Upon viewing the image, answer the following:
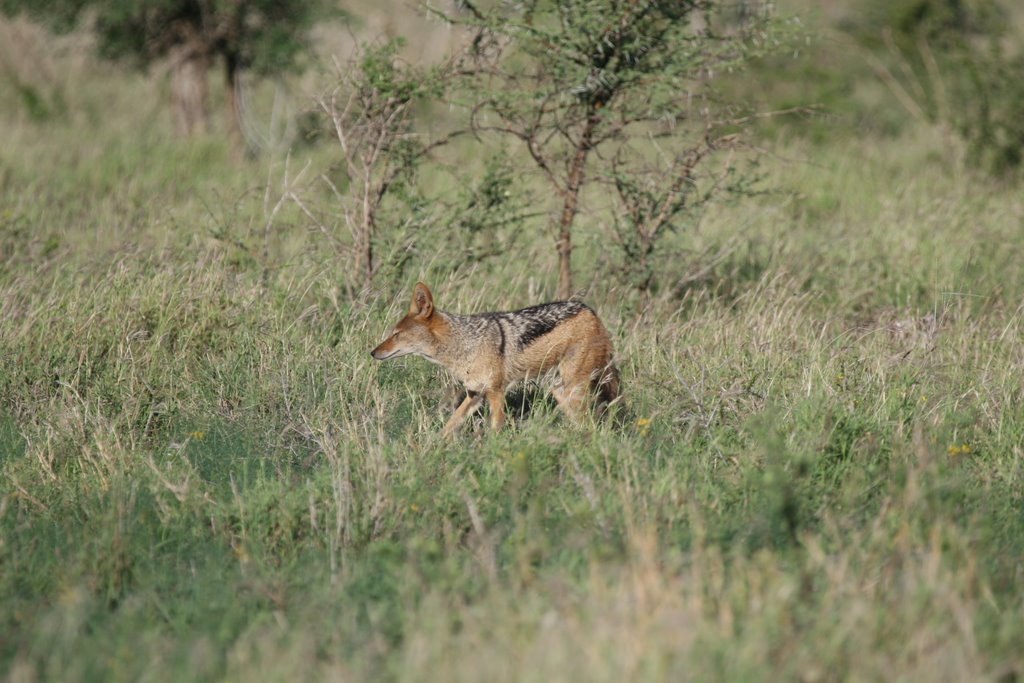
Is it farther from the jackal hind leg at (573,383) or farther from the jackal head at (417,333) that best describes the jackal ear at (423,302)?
the jackal hind leg at (573,383)

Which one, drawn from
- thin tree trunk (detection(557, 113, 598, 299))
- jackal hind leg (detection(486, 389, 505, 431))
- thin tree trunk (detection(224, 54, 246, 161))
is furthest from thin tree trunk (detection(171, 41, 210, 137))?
jackal hind leg (detection(486, 389, 505, 431))

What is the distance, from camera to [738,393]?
6223 millimetres

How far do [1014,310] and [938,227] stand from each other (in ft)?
7.40

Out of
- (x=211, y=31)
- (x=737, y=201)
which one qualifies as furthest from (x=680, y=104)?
(x=211, y=31)

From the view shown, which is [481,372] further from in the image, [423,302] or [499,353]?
[423,302]

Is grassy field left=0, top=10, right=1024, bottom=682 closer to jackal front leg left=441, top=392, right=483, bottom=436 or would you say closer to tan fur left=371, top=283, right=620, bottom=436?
jackal front leg left=441, top=392, right=483, bottom=436

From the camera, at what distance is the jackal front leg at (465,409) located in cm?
649

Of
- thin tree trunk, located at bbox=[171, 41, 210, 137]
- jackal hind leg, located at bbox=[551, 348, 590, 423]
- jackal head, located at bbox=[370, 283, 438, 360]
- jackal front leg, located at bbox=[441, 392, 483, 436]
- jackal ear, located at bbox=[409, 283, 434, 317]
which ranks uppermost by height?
thin tree trunk, located at bbox=[171, 41, 210, 137]

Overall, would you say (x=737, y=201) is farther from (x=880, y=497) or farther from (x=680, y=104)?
(x=880, y=497)

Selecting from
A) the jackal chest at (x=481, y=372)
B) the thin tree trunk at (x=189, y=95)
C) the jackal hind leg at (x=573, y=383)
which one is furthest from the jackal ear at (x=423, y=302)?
the thin tree trunk at (x=189, y=95)

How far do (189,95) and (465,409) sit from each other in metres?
10.7

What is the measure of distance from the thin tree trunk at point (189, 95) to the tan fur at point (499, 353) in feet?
32.9

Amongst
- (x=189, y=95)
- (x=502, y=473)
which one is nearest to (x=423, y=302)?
(x=502, y=473)

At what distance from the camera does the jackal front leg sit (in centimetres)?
649
